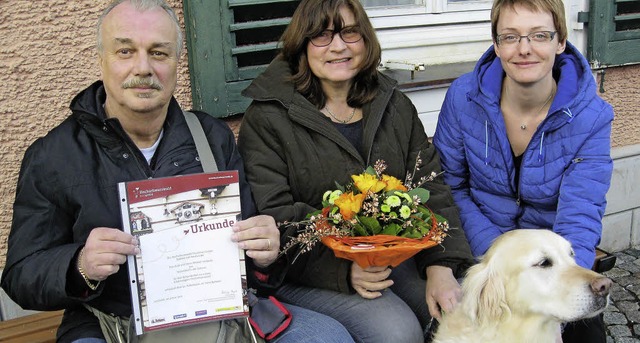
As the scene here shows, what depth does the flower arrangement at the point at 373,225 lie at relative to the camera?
2.24m

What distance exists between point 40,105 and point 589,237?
2539mm

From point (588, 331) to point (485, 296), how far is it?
2.12 ft

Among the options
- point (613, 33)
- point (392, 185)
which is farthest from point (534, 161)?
point (613, 33)

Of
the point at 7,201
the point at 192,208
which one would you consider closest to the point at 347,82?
the point at 192,208

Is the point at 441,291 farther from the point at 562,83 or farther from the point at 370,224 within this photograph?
the point at 562,83

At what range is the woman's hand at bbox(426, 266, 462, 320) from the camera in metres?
2.63

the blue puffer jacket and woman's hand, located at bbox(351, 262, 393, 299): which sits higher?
the blue puffer jacket

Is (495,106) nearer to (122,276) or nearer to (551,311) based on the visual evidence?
(551,311)

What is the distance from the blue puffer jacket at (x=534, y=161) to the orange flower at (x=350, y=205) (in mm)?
948

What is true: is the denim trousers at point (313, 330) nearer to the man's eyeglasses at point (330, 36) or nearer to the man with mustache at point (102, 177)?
the man with mustache at point (102, 177)

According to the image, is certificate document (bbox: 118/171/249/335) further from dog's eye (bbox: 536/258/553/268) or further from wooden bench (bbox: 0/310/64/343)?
dog's eye (bbox: 536/258/553/268)

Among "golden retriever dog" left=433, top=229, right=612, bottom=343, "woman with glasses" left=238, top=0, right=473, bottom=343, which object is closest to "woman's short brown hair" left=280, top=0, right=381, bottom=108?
"woman with glasses" left=238, top=0, right=473, bottom=343

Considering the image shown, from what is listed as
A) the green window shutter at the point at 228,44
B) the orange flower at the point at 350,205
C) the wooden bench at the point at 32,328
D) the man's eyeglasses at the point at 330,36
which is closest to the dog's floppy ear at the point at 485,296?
the orange flower at the point at 350,205

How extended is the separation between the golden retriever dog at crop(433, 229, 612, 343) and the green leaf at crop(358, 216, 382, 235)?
1.51ft
